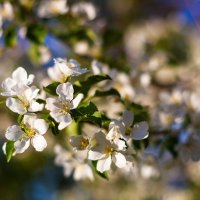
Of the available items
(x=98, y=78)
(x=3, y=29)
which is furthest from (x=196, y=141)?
(x=3, y=29)

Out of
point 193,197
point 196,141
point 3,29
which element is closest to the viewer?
point 196,141

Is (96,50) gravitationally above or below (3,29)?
below

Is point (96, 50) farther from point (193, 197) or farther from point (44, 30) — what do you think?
point (193, 197)

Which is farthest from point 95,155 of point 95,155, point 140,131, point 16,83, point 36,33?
point 36,33

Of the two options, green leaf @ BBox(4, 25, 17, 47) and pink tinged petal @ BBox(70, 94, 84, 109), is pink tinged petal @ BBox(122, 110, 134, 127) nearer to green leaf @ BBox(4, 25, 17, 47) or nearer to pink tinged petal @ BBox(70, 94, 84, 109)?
pink tinged petal @ BBox(70, 94, 84, 109)

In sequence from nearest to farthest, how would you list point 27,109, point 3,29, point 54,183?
point 27,109 < point 3,29 < point 54,183

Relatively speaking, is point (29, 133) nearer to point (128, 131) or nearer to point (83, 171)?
point (128, 131)
